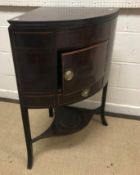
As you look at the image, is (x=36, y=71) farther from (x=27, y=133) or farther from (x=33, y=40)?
(x=27, y=133)

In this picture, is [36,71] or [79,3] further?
[79,3]

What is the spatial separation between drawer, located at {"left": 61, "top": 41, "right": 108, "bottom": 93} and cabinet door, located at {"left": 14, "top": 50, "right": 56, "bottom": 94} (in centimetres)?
5

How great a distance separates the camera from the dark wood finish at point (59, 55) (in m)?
0.80

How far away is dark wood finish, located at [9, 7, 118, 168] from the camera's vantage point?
0.80m

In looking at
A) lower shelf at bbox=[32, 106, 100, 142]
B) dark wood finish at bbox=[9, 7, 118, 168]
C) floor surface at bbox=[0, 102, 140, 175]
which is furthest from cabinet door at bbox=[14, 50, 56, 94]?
floor surface at bbox=[0, 102, 140, 175]

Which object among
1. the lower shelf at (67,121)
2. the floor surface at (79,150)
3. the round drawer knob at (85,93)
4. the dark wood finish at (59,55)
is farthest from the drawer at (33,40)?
the floor surface at (79,150)

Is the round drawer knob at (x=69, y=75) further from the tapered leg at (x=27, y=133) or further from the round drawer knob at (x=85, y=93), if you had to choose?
the tapered leg at (x=27, y=133)

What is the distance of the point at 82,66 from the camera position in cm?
91

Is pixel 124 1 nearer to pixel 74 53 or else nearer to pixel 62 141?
pixel 74 53

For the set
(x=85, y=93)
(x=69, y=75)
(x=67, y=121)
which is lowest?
(x=67, y=121)

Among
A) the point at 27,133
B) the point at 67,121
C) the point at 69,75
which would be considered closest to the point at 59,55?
the point at 69,75

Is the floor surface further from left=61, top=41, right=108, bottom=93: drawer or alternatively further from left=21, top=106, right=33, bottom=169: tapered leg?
left=61, top=41, right=108, bottom=93: drawer

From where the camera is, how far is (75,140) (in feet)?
4.45

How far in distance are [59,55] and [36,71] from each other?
113 millimetres
